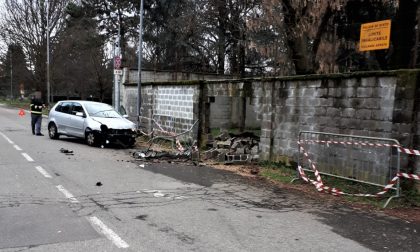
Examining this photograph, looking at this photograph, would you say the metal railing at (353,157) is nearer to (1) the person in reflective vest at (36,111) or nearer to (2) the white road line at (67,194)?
(2) the white road line at (67,194)

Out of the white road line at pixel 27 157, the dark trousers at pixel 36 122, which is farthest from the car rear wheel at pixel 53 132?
the white road line at pixel 27 157

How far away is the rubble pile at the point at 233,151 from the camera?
1223 cm

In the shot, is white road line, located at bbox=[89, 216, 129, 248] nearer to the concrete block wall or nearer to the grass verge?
the grass verge

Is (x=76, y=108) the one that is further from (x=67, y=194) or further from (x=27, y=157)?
(x=67, y=194)

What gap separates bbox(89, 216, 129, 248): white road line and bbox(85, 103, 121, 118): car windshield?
10.5m

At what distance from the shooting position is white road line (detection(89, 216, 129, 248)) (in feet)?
16.6

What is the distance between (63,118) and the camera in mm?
17156

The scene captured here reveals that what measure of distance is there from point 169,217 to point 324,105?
5.23m

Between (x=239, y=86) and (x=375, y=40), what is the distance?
182 inches

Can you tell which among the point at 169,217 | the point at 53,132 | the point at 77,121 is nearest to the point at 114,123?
the point at 77,121

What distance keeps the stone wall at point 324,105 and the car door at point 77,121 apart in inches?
160

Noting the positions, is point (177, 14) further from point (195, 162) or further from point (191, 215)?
point (191, 215)

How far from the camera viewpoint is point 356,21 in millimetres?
18438

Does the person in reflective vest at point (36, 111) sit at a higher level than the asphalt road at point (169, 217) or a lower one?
higher
